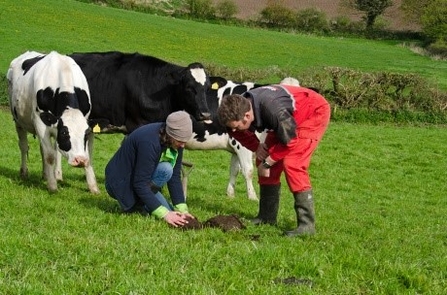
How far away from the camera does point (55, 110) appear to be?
385 inches

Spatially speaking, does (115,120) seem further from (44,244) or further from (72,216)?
(44,244)

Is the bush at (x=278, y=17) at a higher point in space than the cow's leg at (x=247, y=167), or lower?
lower

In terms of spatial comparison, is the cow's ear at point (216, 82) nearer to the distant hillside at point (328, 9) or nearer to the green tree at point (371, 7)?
the distant hillside at point (328, 9)

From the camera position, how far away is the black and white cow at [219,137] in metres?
11.6

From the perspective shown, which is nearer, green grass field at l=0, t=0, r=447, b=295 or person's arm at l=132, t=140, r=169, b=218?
green grass field at l=0, t=0, r=447, b=295

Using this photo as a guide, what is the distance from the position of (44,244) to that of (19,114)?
590 cm

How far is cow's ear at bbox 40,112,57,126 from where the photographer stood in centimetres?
963

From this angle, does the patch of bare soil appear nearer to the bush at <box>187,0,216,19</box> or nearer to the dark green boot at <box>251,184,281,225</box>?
the dark green boot at <box>251,184,281,225</box>

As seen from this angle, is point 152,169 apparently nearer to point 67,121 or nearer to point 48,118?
point 67,121

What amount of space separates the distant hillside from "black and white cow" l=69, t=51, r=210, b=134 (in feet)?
251

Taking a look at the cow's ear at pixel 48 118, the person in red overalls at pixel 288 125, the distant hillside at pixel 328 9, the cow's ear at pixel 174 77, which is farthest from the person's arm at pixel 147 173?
the distant hillside at pixel 328 9

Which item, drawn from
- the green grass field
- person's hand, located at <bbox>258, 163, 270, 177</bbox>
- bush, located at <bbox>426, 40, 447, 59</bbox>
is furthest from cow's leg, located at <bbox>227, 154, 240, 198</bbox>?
bush, located at <bbox>426, 40, 447, 59</bbox>

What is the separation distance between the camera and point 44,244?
226 inches

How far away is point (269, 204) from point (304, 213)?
84cm
